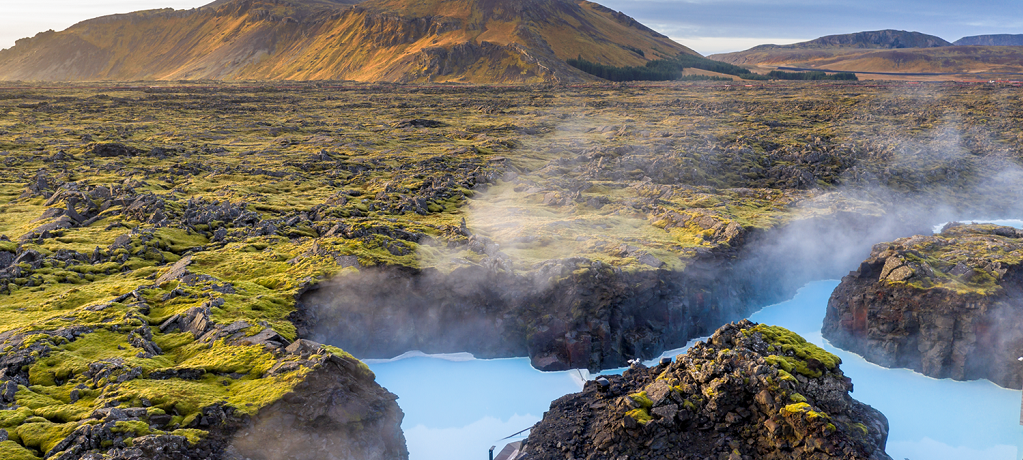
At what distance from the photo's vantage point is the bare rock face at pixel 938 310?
80.6 feet

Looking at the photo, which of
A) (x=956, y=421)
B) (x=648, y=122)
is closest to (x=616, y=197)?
(x=956, y=421)

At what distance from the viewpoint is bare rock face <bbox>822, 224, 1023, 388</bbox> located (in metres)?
24.6

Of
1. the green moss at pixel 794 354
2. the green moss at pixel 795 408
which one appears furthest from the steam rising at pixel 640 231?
the green moss at pixel 795 408

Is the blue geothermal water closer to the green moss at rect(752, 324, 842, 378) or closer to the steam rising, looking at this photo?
the steam rising

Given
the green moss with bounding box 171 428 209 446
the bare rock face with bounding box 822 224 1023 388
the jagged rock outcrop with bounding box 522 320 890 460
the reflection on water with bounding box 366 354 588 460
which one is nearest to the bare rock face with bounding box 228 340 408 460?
the green moss with bounding box 171 428 209 446

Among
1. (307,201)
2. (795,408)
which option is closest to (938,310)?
(795,408)

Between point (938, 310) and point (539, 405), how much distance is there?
17.8 meters

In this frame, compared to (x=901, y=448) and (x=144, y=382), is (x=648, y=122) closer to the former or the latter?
(x=901, y=448)

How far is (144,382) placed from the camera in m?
16.2

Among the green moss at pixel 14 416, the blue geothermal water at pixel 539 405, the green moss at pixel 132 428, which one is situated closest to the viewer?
the green moss at pixel 132 428

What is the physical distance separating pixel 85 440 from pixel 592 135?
223 ft

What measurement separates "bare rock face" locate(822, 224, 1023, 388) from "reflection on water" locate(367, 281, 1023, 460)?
79cm

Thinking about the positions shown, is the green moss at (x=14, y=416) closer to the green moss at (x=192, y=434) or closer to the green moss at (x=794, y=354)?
the green moss at (x=192, y=434)

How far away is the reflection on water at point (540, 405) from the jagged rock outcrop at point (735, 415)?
3966 millimetres
